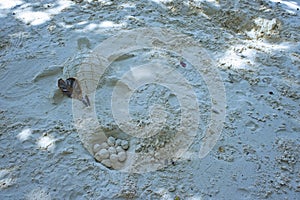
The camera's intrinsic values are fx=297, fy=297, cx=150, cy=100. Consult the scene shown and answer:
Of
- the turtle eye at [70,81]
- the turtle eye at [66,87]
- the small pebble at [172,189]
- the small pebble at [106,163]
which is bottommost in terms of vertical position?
the small pebble at [106,163]

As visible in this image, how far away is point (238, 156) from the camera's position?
1758 mm

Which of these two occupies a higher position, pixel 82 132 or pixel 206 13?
pixel 206 13

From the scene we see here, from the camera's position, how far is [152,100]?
81.0 inches

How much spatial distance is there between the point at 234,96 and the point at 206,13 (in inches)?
47.5

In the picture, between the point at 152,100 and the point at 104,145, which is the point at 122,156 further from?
the point at 152,100

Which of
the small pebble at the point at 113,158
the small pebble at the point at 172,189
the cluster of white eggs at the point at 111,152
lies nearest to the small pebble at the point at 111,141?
the cluster of white eggs at the point at 111,152

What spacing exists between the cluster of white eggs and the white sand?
0.04m

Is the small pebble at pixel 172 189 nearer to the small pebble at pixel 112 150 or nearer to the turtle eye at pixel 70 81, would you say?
the small pebble at pixel 112 150

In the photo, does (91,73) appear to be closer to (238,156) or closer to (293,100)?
(238,156)

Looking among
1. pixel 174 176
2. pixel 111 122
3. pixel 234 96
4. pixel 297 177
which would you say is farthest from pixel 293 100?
pixel 111 122

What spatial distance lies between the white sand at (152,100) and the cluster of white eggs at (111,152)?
0.04 metres

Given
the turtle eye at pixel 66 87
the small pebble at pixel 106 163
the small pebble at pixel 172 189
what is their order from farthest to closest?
the turtle eye at pixel 66 87, the small pebble at pixel 106 163, the small pebble at pixel 172 189

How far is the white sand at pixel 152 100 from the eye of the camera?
5.30 feet

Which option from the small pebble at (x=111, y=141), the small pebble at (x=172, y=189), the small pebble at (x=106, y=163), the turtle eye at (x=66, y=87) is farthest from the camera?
the turtle eye at (x=66, y=87)
